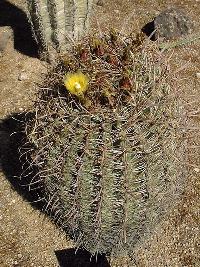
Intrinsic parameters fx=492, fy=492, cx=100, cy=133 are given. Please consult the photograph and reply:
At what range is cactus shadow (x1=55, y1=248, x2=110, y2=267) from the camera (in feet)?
12.7

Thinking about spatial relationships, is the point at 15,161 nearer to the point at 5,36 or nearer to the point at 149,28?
the point at 5,36

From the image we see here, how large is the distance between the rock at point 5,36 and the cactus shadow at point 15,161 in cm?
108

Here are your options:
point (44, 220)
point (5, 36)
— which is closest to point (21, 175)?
point (44, 220)

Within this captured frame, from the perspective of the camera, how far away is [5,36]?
5.64 m

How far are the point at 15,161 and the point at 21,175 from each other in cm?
26

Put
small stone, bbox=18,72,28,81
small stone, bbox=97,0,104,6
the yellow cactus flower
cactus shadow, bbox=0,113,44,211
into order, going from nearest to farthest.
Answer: the yellow cactus flower → cactus shadow, bbox=0,113,44,211 → small stone, bbox=18,72,28,81 → small stone, bbox=97,0,104,6

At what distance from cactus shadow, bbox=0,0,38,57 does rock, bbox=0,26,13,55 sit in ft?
0.33

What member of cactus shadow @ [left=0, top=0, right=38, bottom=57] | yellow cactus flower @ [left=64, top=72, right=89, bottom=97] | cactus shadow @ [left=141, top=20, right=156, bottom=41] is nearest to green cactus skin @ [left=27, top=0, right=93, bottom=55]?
cactus shadow @ [left=0, top=0, right=38, bottom=57]

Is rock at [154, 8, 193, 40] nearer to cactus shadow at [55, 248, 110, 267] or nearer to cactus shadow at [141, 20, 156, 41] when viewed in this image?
cactus shadow at [141, 20, 156, 41]

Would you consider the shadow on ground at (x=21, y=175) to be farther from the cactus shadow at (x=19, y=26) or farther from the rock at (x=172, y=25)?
the rock at (x=172, y=25)

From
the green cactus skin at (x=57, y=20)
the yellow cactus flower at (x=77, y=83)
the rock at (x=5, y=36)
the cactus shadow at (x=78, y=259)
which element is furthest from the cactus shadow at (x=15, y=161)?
the yellow cactus flower at (x=77, y=83)

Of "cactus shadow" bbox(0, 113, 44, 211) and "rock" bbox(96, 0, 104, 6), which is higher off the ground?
"rock" bbox(96, 0, 104, 6)

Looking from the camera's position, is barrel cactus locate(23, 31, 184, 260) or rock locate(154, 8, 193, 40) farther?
rock locate(154, 8, 193, 40)

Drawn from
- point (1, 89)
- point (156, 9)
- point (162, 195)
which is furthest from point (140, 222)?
point (156, 9)
